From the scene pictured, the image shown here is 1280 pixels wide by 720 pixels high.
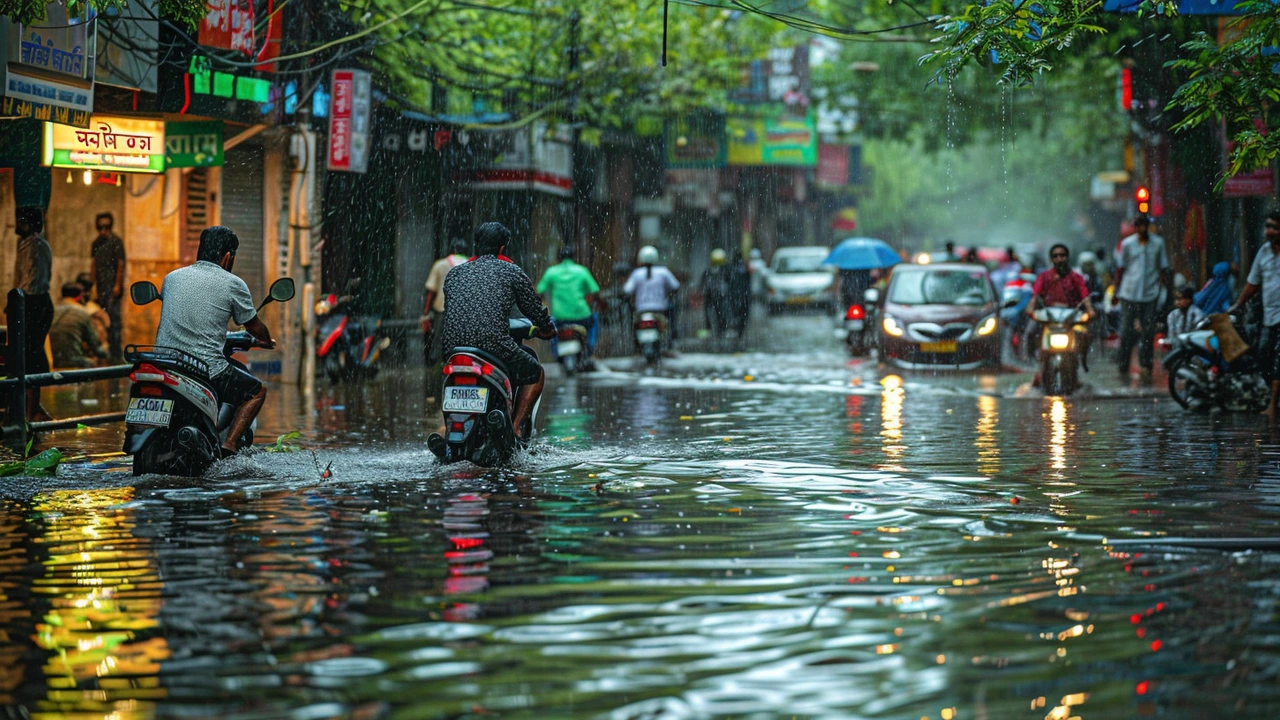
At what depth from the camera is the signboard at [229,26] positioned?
62.3ft

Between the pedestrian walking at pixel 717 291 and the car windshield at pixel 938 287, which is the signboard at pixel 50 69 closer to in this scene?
the car windshield at pixel 938 287

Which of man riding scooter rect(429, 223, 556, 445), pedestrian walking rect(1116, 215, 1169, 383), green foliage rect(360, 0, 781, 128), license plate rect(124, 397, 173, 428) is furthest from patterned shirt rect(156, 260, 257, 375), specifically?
green foliage rect(360, 0, 781, 128)

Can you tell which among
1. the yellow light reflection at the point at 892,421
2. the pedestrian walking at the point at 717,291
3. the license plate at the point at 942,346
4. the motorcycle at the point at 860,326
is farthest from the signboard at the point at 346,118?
the pedestrian walking at the point at 717,291

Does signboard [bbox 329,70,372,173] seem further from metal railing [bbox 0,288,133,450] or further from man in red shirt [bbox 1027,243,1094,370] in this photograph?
metal railing [bbox 0,288,133,450]

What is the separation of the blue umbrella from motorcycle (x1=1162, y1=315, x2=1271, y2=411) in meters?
14.6

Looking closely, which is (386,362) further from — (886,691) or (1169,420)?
(886,691)

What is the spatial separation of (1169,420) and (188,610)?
1112cm

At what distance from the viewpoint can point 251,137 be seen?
22.7 m

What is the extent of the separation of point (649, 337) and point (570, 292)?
2.25 meters

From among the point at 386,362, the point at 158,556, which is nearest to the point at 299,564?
the point at 158,556

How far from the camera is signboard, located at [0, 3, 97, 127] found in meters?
14.9

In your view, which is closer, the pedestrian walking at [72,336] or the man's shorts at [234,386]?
the man's shorts at [234,386]

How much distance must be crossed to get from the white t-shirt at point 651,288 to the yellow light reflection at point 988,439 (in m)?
8.50

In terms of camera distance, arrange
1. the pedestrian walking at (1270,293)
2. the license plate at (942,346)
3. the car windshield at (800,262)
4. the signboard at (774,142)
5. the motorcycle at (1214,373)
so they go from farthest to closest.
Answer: the signboard at (774,142) < the car windshield at (800,262) < the license plate at (942,346) < the motorcycle at (1214,373) < the pedestrian walking at (1270,293)
